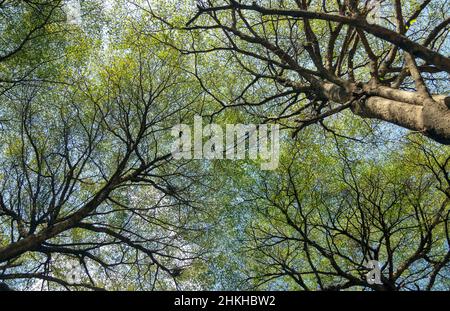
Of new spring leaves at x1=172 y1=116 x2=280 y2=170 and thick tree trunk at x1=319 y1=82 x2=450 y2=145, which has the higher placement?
new spring leaves at x1=172 y1=116 x2=280 y2=170

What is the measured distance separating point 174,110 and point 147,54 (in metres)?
1.24

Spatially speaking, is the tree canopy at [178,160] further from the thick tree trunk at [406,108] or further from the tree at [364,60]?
the thick tree trunk at [406,108]

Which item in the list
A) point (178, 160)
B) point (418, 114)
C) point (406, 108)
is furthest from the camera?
point (178, 160)

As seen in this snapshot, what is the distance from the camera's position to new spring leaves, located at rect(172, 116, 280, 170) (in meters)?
8.09

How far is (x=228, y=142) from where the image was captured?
28.1 feet

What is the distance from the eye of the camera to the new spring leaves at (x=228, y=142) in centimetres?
809

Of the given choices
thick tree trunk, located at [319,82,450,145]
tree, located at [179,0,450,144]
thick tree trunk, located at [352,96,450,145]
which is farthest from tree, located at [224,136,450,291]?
thick tree trunk, located at [352,96,450,145]

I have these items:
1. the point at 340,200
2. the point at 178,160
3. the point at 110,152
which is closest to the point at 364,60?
the point at 340,200

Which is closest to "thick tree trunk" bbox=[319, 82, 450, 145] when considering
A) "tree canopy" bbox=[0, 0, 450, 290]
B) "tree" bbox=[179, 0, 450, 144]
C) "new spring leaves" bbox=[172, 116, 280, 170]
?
"tree" bbox=[179, 0, 450, 144]

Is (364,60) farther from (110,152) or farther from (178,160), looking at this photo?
(110,152)

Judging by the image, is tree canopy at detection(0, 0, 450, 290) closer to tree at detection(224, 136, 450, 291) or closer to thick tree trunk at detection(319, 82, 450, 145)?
tree at detection(224, 136, 450, 291)

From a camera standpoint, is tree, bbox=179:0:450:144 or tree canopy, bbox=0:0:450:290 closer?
tree, bbox=179:0:450:144

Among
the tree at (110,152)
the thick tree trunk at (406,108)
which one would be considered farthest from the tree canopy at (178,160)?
the thick tree trunk at (406,108)

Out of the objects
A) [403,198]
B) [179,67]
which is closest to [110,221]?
[179,67]
